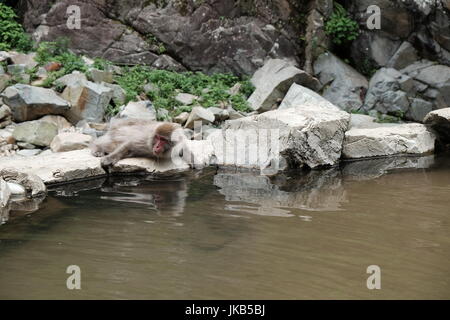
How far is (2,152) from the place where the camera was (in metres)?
8.02

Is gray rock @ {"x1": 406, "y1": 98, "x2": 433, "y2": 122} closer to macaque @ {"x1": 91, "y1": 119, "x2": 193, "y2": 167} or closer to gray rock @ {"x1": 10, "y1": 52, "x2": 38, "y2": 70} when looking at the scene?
macaque @ {"x1": 91, "y1": 119, "x2": 193, "y2": 167}

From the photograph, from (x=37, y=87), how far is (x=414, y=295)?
7.45m

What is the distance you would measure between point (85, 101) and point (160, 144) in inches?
107

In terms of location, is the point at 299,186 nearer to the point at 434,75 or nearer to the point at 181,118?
the point at 181,118

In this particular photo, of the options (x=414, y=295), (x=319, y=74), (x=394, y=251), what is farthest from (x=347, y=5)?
(x=414, y=295)

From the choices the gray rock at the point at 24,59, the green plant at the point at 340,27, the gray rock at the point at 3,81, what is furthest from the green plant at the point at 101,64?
the green plant at the point at 340,27

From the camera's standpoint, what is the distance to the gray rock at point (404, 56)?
42.2 ft

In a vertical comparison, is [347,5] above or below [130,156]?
above

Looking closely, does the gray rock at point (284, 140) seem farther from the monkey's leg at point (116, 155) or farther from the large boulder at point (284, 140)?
the monkey's leg at point (116, 155)

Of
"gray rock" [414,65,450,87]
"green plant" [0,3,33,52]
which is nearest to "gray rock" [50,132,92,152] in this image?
"green plant" [0,3,33,52]

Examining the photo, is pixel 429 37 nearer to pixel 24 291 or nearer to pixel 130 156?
pixel 130 156

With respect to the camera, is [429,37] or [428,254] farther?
[429,37]

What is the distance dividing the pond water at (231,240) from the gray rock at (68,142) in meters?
1.19

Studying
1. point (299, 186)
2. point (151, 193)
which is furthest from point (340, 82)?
point (151, 193)
